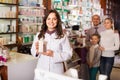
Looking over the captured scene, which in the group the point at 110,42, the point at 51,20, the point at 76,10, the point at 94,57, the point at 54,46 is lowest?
the point at 94,57

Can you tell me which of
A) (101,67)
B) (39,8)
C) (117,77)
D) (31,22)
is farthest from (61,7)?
(101,67)

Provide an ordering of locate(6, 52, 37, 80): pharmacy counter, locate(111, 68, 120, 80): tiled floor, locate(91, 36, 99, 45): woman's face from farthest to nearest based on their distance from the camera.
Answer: locate(111, 68, 120, 80): tiled floor < locate(91, 36, 99, 45): woman's face < locate(6, 52, 37, 80): pharmacy counter

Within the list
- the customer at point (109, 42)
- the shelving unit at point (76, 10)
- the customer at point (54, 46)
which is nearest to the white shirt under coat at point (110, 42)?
the customer at point (109, 42)

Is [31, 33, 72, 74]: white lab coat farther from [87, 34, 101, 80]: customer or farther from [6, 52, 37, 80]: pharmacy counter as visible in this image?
[87, 34, 101, 80]: customer

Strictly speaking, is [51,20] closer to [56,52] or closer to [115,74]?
[56,52]

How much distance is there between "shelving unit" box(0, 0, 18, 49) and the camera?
584 cm

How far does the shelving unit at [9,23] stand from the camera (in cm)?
584

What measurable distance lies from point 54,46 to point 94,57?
2.27 metres

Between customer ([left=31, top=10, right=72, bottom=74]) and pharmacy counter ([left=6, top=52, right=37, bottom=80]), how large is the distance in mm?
502

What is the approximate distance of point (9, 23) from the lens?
6.08 meters

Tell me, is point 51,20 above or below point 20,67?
above

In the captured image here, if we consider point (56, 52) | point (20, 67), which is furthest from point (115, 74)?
point (56, 52)

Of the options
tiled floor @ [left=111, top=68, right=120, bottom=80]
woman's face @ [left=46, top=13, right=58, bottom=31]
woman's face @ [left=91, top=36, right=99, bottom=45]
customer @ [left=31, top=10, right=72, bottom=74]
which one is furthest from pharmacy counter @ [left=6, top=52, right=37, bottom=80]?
tiled floor @ [left=111, top=68, right=120, bottom=80]

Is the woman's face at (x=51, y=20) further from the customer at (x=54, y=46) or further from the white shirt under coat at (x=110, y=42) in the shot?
the white shirt under coat at (x=110, y=42)
